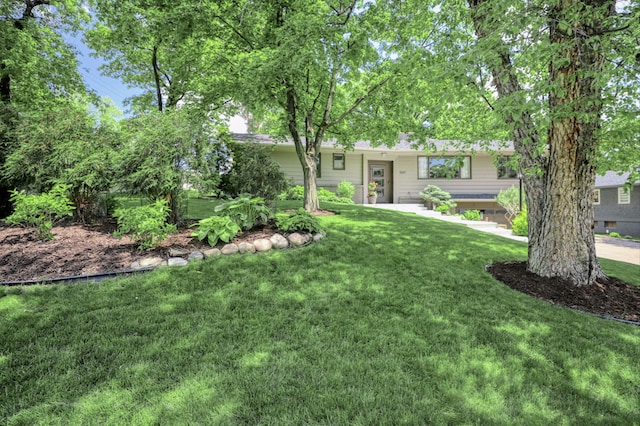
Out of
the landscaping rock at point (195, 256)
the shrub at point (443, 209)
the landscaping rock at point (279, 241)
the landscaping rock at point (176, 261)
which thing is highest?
the shrub at point (443, 209)

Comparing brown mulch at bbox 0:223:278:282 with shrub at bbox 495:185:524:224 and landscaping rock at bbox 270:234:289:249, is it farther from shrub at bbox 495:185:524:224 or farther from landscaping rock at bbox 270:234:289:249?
shrub at bbox 495:185:524:224

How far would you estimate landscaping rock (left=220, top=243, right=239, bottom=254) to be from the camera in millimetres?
4445

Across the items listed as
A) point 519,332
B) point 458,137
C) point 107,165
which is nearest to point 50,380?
point 519,332

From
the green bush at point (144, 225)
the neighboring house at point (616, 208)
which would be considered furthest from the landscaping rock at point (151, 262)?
the neighboring house at point (616, 208)

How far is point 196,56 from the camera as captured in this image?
32.2ft

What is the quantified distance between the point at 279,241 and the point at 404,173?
13578 mm

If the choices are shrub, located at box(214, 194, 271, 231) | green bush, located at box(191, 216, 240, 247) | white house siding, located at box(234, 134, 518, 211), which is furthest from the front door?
green bush, located at box(191, 216, 240, 247)

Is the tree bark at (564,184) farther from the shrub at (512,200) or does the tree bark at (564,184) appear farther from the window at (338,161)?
the window at (338,161)

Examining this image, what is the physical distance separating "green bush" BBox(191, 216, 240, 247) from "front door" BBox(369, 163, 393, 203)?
45.1 feet

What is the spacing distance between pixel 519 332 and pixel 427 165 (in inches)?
599

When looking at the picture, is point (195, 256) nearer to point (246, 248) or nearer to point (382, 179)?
point (246, 248)

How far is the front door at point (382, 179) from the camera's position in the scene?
17.7 meters

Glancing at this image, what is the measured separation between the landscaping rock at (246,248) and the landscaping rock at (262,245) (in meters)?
0.06

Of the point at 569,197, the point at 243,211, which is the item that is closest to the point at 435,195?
the point at 569,197
